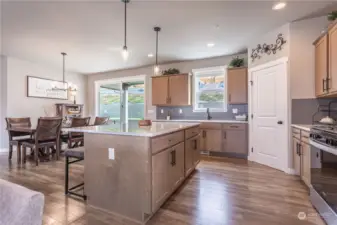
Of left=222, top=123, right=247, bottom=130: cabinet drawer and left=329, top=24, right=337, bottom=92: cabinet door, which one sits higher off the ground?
left=329, top=24, right=337, bottom=92: cabinet door

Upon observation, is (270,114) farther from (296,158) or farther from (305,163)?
(305,163)

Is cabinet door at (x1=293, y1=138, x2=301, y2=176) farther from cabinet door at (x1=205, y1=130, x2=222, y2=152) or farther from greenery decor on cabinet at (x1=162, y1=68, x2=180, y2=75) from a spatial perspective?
greenery decor on cabinet at (x1=162, y1=68, x2=180, y2=75)

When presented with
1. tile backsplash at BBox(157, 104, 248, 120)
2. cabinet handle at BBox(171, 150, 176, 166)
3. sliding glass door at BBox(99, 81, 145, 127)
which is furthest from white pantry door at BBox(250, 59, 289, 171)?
sliding glass door at BBox(99, 81, 145, 127)

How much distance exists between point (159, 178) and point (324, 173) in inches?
67.2

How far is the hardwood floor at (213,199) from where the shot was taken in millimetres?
1962

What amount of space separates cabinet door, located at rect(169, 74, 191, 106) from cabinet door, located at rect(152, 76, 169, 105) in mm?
151

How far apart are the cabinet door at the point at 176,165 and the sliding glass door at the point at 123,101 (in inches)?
155

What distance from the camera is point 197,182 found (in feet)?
9.80

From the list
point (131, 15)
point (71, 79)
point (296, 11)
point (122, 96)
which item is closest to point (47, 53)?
point (71, 79)

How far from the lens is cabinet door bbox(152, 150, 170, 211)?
6.35ft

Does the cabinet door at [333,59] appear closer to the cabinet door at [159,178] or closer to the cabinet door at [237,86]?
the cabinet door at [237,86]

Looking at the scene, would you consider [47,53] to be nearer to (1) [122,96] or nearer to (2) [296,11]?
(1) [122,96]

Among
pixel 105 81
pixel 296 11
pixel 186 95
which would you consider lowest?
pixel 186 95

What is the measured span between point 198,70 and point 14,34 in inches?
165
